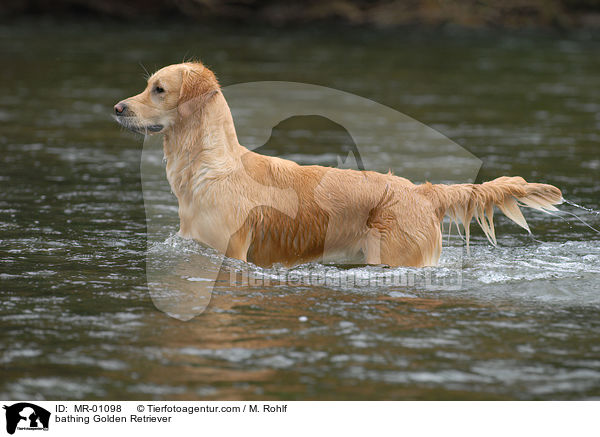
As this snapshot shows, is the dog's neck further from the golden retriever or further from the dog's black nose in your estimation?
the dog's black nose

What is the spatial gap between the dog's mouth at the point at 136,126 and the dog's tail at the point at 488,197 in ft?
7.29

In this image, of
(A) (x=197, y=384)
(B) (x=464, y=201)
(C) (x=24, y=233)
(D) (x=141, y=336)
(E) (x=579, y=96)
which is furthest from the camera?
(E) (x=579, y=96)

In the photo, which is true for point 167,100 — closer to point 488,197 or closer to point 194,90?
point 194,90

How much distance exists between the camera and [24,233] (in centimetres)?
783

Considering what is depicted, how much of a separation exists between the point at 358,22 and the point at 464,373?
28437 mm

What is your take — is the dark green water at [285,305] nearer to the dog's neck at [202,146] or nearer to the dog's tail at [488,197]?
the dog's tail at [488,197]

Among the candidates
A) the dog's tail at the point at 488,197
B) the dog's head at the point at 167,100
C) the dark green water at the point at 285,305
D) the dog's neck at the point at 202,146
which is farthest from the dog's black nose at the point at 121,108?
the dog's tail at the point at 488,197

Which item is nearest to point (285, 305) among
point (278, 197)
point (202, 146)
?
point (278, 197)

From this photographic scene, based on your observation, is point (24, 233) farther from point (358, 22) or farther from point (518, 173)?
point (358, 22)

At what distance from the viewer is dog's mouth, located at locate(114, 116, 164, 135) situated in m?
6.44

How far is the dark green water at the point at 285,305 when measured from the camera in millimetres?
4664

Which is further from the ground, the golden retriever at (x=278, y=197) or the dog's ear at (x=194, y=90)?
the dog's ear at (x=194, y=90)

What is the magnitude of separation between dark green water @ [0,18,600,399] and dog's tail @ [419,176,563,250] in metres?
0.51

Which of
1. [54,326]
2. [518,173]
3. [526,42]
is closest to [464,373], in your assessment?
[54,326]
